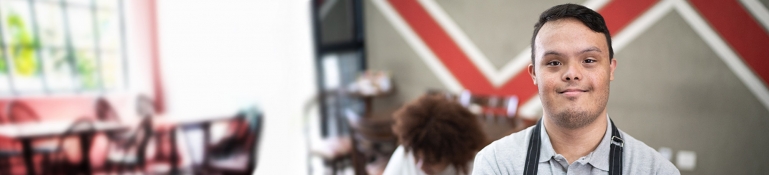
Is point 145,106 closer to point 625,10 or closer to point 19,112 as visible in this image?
point 19,112

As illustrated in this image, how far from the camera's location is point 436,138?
1.19 meters

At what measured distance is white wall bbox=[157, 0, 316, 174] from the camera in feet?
7.20

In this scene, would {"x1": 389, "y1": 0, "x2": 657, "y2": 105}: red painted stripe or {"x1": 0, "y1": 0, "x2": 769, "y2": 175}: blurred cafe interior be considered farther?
{"x1": 389, "y1": 0, "x2": 657, "y2": 105}: red painted stripe

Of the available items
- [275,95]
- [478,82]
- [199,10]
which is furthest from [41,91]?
[478,82]

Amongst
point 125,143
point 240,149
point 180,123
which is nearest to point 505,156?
point 125,143

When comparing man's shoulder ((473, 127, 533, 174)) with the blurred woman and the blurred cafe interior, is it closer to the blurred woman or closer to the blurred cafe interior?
the blurred cafe interior

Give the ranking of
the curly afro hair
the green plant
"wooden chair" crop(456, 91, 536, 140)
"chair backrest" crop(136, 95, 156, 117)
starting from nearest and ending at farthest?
1. the curly afro hair
2. the green plant
3. "chair backrest" crop(136, 95, 156, 117)
4. "wooden chair" crop(456, 91, 536, 140)

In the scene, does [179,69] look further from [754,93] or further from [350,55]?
[754,93]

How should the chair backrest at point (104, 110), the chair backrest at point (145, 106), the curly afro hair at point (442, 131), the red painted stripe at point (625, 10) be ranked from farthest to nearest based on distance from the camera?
the chair backrest at point (145, 106)
the chair backrest at point (104, 110)
the red painted stripe at point (625, 10)
the curly afro hair at point (442, 131)

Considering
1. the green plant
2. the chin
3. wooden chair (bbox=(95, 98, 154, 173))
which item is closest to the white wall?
wooden chair (bbox=(95, 98, 154, 173))

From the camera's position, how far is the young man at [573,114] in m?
0.51

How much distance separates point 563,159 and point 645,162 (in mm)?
111

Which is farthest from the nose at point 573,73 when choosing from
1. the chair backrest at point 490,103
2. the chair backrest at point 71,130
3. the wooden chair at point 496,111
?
the chair backrest at point 490,103

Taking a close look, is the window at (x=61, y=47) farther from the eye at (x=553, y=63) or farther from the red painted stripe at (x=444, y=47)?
the red painted stripe at (x=444, y=47)
